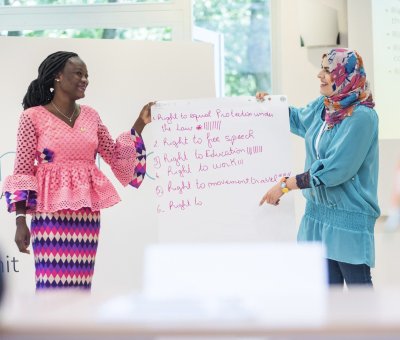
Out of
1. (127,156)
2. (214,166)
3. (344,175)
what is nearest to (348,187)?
(344,175)

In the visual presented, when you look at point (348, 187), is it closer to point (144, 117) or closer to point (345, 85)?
point (345, 85)

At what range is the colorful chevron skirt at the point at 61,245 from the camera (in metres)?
2.25

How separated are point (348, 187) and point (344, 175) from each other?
83 millimetres

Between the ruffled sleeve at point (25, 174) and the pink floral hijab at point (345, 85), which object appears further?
the pink floral hijab at point (345, 85)

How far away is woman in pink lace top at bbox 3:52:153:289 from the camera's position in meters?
2.24

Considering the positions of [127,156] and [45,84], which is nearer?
[45,84]

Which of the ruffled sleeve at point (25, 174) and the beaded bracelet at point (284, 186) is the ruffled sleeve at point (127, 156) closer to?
the ruffled sleeve at point (25, 174)

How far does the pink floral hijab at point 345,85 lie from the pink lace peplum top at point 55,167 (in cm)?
80

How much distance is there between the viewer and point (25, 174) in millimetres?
2244

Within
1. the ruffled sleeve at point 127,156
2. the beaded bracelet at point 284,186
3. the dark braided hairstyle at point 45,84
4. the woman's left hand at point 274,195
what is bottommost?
the woman's left hand at point 274,195

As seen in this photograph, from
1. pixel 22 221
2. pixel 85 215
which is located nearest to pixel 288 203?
pixel 85 215

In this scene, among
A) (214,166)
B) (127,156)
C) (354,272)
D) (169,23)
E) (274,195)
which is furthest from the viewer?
(169,23)

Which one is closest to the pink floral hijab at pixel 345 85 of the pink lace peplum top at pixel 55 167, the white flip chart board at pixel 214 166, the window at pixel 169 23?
the white flip chart board at pixel 214 166

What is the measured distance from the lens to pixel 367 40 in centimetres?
396
